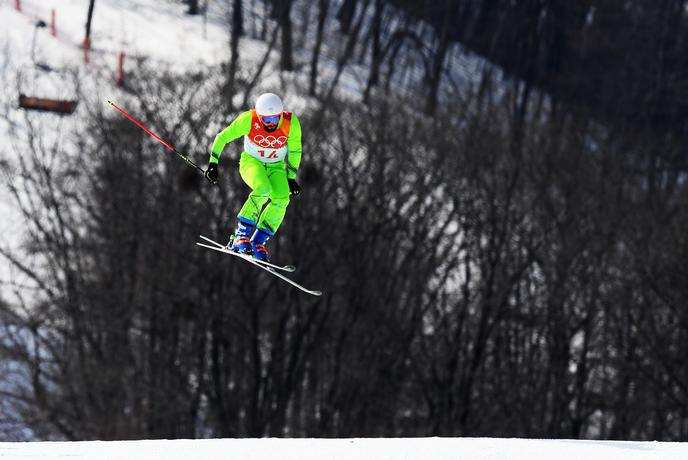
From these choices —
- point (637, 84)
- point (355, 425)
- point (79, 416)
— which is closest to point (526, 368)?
point (355, 425)

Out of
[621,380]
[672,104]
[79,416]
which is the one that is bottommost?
[79,416]

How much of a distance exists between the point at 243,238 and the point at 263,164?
797mm

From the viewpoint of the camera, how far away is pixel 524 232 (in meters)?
36.1

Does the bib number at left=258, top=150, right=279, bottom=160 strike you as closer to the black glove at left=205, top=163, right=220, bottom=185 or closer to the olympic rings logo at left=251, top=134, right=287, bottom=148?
the olympic rings logo at left=251, top=134, right=287, bottom=148

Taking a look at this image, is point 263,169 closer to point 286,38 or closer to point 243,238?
point 243,238

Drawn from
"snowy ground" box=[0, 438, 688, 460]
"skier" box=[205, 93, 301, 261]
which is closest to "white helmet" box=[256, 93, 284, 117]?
"skier" box=[205, 93, 301, 261]

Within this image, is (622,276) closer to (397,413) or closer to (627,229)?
(627,229)

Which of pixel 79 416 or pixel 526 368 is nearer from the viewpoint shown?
pixel 79 416

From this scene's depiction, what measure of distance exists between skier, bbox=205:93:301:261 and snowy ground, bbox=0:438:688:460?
2386 mm

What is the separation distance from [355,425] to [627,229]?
33.5ft

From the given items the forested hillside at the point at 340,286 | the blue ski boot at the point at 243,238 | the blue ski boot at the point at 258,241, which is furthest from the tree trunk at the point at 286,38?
the blue ski boot at the point at 258,241

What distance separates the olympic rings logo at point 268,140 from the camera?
10.5 meters

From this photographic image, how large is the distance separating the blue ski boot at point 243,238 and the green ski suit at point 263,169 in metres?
0.03

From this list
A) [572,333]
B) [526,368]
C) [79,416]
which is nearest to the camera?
[79,416]
